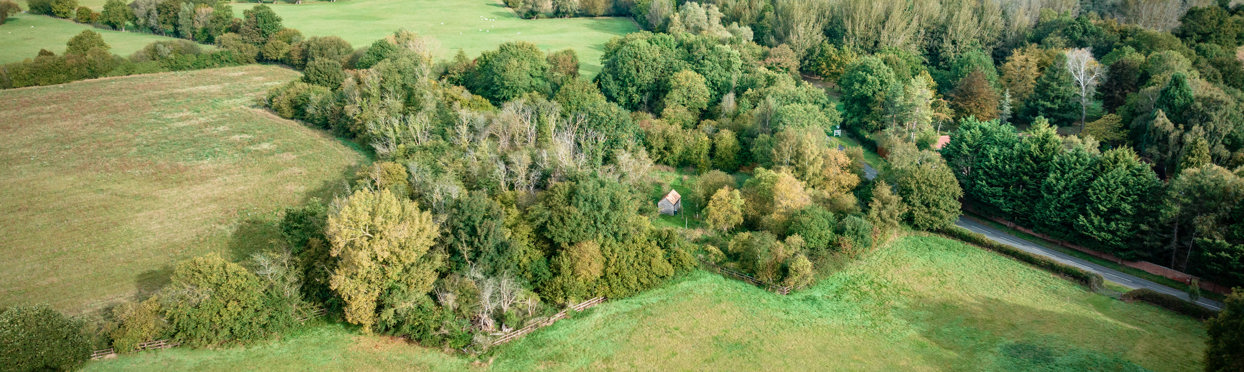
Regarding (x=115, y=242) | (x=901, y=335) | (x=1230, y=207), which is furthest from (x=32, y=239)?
(x=1230, y=207)

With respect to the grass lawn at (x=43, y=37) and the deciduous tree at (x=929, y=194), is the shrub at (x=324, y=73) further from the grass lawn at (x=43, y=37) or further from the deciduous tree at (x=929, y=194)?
the deciduous tree at (x=929, y=194)

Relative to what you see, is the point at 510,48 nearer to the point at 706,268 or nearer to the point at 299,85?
the point at 299,85

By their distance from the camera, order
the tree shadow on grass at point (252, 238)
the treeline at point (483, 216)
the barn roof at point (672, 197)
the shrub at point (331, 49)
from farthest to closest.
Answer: the shrub at point (331, 49)
the barn roof at point (672, 197)
the tree shadow on grass at point (252, 238)
the treeline at point (483, 216)

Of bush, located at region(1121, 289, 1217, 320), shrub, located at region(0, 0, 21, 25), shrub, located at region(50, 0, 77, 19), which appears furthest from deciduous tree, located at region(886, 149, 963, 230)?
shrub, located at region(50, 0, 77, 19)

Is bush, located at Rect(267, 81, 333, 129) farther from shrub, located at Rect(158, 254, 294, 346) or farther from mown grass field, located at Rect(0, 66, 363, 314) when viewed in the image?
shrub, located at Rect(158, 254, 294, 346)

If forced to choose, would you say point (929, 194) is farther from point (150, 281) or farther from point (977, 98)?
point (150, 281)

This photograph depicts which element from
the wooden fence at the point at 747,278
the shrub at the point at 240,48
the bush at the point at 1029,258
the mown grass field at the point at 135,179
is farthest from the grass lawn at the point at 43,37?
the bush at the point at 1029,258
